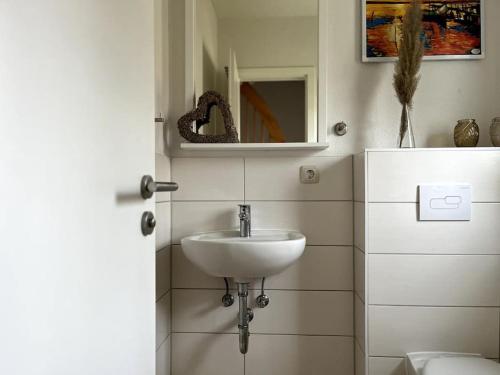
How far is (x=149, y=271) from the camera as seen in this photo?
2.97ft

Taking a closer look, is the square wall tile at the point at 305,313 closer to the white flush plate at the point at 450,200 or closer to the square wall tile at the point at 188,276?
the square wall tile at the point at 188,276

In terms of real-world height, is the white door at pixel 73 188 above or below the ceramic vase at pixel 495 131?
below

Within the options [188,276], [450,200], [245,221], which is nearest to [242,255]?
[245,221]

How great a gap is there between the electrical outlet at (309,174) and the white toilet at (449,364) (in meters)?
0.80

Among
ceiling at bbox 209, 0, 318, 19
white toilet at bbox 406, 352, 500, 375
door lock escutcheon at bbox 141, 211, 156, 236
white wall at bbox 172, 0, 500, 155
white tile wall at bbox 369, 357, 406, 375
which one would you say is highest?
ceiling at bbox 209, 0, 318, 19

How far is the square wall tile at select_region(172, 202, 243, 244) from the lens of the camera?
1.77m

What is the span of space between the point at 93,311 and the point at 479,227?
1423 millimetres

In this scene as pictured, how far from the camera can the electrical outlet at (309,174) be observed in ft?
5.69

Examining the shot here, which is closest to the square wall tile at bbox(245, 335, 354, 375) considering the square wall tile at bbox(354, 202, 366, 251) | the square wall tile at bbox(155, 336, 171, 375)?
the square wall tile at bbox(155, 336, 171, 375)

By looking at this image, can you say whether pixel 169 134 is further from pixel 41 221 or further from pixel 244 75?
pixel 41 221

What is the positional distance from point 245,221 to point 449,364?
0.92 m

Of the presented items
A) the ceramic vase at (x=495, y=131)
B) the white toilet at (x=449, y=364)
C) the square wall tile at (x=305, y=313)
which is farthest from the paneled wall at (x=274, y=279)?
the ceramic vase at (x=495, y=131)

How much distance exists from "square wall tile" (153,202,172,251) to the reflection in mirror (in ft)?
1.28

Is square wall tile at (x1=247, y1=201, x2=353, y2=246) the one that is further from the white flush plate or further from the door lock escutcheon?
the door lock escutcheon
